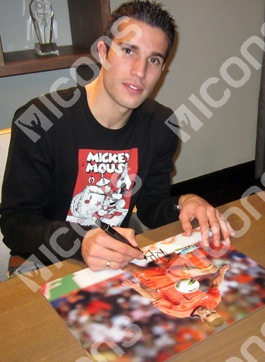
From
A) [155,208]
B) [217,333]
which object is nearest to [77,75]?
[155,208]

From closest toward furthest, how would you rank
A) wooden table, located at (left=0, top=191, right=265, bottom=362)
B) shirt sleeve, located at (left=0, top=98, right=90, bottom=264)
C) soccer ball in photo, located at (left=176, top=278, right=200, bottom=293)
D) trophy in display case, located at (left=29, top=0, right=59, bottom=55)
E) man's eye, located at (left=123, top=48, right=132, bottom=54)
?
wooden table, located at (left=0, top=191, right=265, bottom=362), soccer ball in photo, located at (left=176, top=278, right=200, bottom=293), shirt sleeve, located at (left=0, top=98, right=90, bottom=264), man's eye, located at (left=123, top=48, right=132, bottom=54), trophy in display case, located at (left=29, top=0, right=59, bottom=55)

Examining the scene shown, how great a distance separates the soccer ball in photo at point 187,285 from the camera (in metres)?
0.68

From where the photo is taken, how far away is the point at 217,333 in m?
0.59

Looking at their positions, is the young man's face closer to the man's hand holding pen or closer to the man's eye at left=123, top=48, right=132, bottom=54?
the man's eye at left=123, top=48, right=132, bottom=54

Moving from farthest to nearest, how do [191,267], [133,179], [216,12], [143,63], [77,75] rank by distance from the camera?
[216,12] < [77,75] < [133,179] < [143,63] < [191,267]

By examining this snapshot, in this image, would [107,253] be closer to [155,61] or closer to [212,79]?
[155,61]

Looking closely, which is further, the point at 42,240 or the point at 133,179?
the point at 133,179

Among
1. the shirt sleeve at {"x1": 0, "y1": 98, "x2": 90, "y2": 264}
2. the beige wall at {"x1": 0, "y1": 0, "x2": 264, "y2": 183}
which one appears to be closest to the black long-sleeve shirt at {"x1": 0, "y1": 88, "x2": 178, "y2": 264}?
the shirt sleeve at {"x1": 0, "y1": 98, "x2": 90, "y2": 264}

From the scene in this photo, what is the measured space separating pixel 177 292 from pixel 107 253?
148 millimetres

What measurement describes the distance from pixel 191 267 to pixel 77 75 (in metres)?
1.36

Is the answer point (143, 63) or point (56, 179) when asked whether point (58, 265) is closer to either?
point (56, 179)

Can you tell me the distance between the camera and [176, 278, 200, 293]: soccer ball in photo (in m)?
0.68

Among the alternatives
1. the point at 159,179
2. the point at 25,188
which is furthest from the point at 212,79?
the point at 25,188

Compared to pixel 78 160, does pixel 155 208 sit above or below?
below
